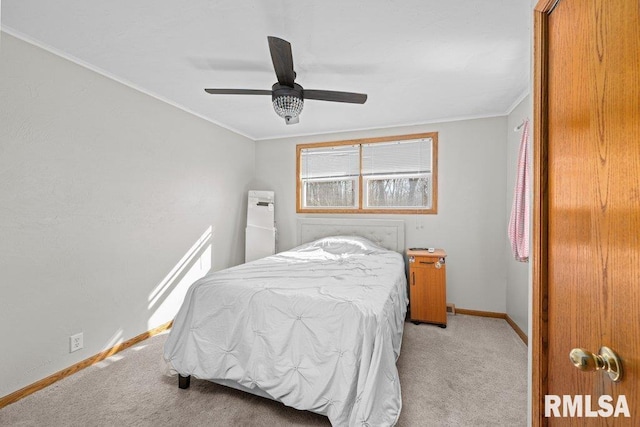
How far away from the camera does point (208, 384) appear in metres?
2.10

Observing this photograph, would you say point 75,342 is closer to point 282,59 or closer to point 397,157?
point 282,59

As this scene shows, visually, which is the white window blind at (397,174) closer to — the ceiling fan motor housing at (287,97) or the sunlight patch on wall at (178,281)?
the ceiling fan motor housing at (287,97)

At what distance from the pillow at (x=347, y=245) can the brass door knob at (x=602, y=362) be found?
2.75 meters

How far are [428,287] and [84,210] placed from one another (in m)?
3.46

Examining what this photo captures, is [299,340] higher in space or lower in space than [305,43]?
lower

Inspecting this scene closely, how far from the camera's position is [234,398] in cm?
194

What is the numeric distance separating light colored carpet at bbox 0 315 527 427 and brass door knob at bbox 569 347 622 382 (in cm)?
138

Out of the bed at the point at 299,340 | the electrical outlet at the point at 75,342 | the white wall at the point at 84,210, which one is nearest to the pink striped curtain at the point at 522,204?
the bed at the point at 299,340

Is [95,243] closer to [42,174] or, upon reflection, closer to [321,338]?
[42,174]

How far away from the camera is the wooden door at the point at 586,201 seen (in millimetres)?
618

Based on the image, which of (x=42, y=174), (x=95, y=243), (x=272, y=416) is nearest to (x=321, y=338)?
(x=272, y=416)

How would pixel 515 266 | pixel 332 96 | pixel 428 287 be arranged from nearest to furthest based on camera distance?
pixel 332 96 → pixel 515 266 → pixel 428 287

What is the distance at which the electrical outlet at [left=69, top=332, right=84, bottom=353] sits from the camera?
7.36 ft

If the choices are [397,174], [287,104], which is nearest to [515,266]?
[397,174]
